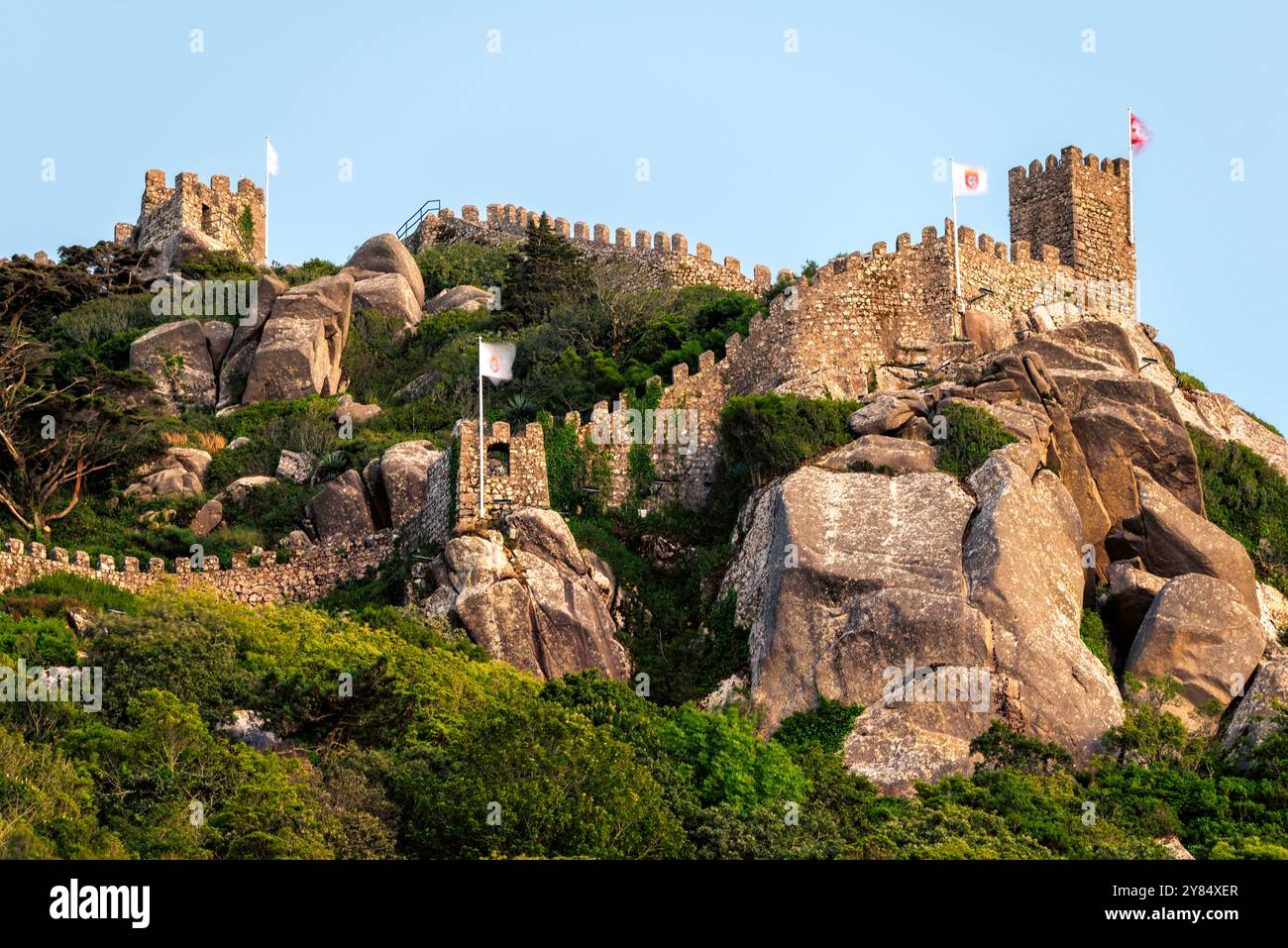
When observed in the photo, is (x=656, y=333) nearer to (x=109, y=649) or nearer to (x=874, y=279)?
(x=874, y=279)

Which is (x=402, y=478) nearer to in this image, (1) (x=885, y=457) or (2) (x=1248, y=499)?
(1) (x=885, y=457)

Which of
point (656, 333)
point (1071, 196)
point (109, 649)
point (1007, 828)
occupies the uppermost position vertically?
point (1071, 196)

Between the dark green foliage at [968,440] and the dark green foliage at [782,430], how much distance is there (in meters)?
2.27

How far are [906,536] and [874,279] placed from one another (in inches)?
431

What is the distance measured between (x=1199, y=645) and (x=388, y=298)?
102ft

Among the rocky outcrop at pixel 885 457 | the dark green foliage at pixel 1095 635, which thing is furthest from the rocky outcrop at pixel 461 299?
the dark green foliage at pixel 1095 635

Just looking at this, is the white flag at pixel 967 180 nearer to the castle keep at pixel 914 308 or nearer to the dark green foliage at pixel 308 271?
the castle keep at pixel 914 308

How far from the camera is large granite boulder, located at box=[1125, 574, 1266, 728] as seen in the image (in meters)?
38.4

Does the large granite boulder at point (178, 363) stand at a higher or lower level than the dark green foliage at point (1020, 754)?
higher

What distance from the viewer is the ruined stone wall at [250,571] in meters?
42.1

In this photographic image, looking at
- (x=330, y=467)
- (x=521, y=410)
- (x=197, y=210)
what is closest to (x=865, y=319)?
(x=521, y=410)

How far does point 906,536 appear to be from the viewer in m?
40.2

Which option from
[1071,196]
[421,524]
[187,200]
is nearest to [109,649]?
[421,524]
